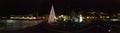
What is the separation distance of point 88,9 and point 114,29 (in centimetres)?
71

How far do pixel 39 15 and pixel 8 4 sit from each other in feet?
2.39

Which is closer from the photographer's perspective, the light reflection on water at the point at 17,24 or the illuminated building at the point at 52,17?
the light reflection on water at the point at 17,24

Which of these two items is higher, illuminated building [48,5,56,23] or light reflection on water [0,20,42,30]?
illuminated building [48,5,56,23]

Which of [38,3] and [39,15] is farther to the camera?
[38,3]

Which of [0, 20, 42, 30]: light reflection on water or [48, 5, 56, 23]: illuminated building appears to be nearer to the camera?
[0, 20, 42, 30]: light reflection on water

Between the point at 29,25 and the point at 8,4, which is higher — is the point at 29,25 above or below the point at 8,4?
below

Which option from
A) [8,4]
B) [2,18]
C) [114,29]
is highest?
[8,4]

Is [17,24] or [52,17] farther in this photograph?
[52,17]

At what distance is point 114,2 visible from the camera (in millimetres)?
4543

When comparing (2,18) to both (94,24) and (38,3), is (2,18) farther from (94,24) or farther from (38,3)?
(94,24)

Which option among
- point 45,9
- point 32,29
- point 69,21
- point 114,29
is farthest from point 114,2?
point 32,29

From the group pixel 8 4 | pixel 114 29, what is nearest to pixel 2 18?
pixel 8 4

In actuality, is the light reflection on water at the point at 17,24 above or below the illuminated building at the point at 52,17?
below

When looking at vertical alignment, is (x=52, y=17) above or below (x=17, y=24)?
above
